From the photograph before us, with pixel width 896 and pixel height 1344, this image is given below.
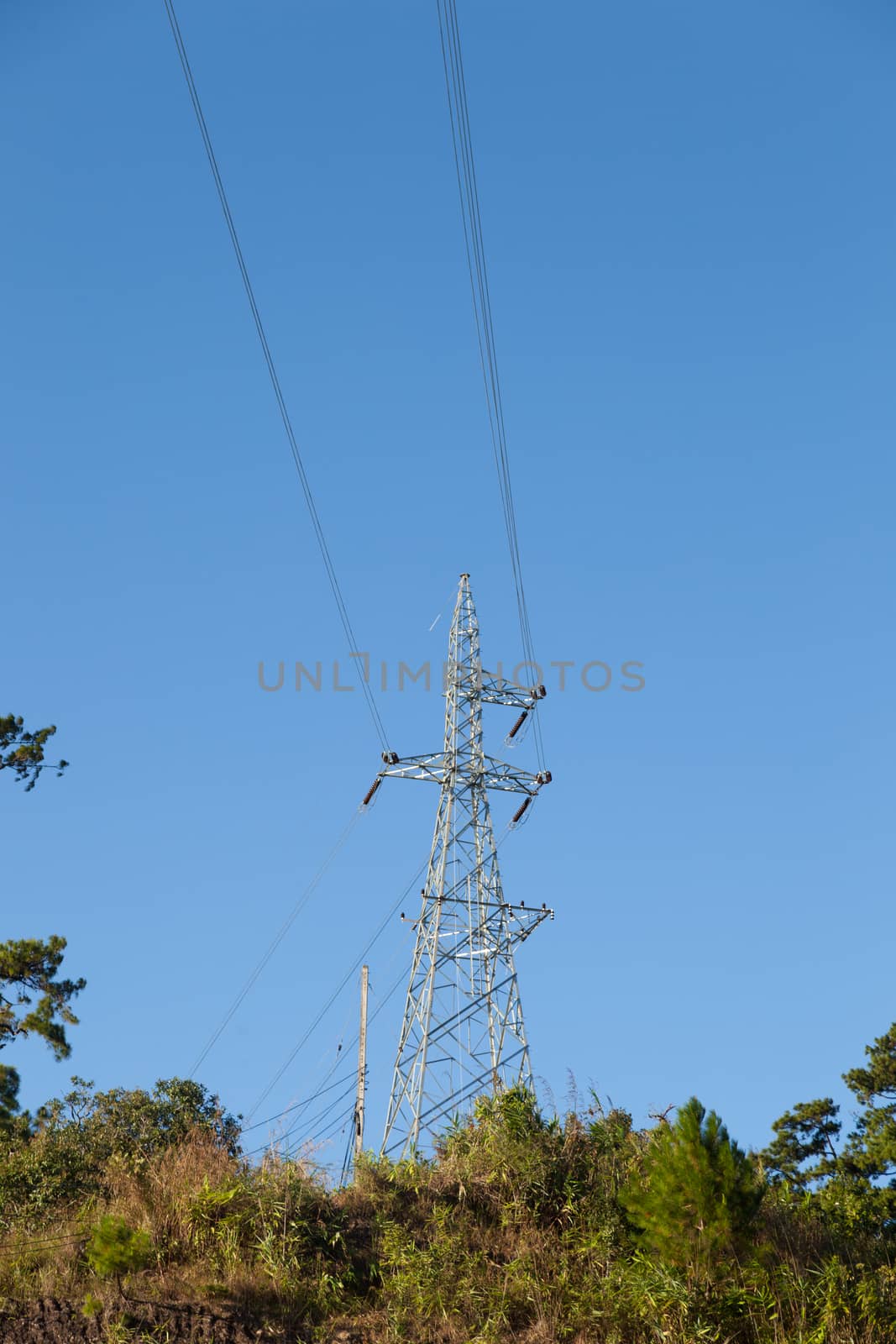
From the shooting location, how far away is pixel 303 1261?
48.3ft

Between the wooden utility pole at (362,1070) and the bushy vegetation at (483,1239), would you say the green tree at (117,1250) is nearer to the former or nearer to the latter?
the bushy vegetation at (483,1239)

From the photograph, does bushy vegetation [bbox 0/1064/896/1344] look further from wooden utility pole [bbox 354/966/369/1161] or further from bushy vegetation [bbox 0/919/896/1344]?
wooden utility pole [bbox 354/966/369/1161]

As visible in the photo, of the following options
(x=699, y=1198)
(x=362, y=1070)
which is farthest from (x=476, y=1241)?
(x=362, y=1070)

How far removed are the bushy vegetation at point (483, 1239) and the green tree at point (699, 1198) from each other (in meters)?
0.02

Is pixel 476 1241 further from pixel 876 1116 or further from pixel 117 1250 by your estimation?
pixel 876 1116

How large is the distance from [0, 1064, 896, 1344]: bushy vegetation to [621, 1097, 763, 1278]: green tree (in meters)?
0.02

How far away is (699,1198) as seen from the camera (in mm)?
13992

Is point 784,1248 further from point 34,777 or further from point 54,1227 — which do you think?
point 34,777

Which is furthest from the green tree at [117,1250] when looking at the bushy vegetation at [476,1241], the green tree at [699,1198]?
the green tree at [699,1198]

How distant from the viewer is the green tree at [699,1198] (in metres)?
14.0

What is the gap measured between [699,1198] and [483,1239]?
290 cm

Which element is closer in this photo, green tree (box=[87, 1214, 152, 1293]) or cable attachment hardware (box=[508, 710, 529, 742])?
green tree (box=[87, 1214, 152, 1293])

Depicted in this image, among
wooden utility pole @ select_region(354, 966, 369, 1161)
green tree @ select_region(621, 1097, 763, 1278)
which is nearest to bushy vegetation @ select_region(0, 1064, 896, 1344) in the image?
green tree @ select_region(621, 1097, 763, 1278)

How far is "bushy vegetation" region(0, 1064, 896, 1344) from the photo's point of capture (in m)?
13.7
